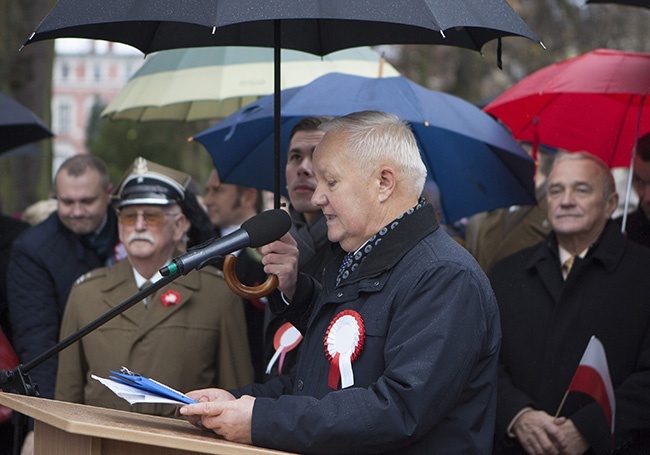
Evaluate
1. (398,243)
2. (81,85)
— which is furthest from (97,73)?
(398,243)

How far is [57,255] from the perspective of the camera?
5.71 meters

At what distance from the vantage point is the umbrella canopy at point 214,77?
641 cm

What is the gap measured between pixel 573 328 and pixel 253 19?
249cm

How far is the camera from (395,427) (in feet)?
9.69

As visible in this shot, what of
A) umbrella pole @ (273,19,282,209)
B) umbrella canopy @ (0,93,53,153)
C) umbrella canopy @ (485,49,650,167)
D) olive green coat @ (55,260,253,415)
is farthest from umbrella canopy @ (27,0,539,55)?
umbrella canopy @ (0,93,53,153)

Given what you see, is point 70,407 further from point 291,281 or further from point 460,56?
point 460,56

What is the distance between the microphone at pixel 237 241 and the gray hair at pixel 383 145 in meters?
0.35

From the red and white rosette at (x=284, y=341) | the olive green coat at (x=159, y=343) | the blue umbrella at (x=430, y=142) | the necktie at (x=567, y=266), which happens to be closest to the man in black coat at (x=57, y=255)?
the olive green coat at (x=159, y=343)

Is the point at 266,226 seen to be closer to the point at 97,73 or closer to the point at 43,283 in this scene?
the point at 43,283

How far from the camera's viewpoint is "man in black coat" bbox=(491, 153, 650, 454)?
4.72 metres

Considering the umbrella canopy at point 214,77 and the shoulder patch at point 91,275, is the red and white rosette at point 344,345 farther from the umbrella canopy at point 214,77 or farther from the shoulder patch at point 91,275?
the umbrella canopy at point 214,77

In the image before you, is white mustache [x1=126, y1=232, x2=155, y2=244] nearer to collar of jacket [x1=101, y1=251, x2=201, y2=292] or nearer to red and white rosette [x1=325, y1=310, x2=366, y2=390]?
collar of jacket [x1=101, y1=251, x2=201, y2=292]

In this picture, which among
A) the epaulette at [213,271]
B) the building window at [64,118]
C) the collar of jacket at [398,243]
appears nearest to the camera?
the collar of jacket at [398,243]

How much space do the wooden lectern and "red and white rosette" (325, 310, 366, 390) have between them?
1.26 feet
